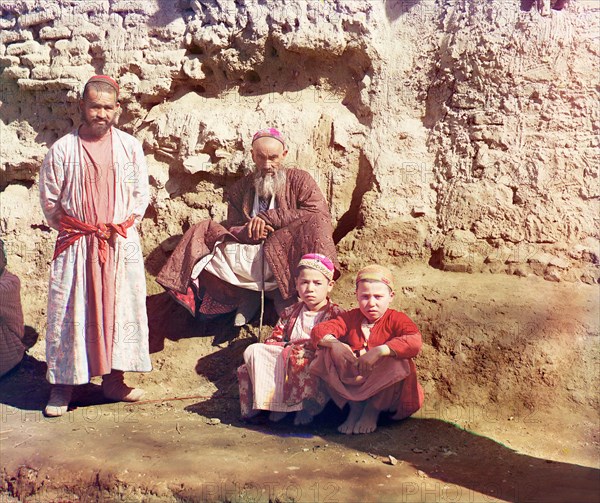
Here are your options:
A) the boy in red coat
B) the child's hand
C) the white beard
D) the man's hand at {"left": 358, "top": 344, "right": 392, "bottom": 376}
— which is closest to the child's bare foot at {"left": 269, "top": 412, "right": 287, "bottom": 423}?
the boy in red coat

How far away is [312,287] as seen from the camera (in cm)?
512

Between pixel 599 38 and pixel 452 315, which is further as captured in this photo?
pixel 599 38

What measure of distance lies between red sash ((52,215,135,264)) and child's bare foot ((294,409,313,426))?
63.9 inches

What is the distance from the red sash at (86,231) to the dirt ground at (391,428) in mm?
1085

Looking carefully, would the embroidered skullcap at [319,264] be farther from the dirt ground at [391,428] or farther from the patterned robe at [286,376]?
the dirt ground at [391,428]

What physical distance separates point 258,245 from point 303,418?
4.58 ft

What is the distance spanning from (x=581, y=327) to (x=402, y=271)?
53.1 inches

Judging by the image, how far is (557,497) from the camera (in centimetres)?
402

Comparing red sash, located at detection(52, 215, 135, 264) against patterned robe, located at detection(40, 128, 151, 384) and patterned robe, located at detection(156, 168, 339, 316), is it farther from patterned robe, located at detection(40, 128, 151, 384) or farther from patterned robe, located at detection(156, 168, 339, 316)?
patterned robe, located at detection(156, 168, 339, 316)

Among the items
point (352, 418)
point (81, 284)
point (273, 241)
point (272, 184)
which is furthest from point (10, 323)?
point (352, 418)

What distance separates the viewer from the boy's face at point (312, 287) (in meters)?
5.12

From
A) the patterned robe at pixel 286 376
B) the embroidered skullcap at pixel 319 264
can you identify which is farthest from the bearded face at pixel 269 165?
the patterned robe at pixel 286 376

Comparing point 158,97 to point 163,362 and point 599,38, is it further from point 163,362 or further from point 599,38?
point 599,38

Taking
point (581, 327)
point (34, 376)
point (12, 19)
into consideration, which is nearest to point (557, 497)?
point (581, 327)
